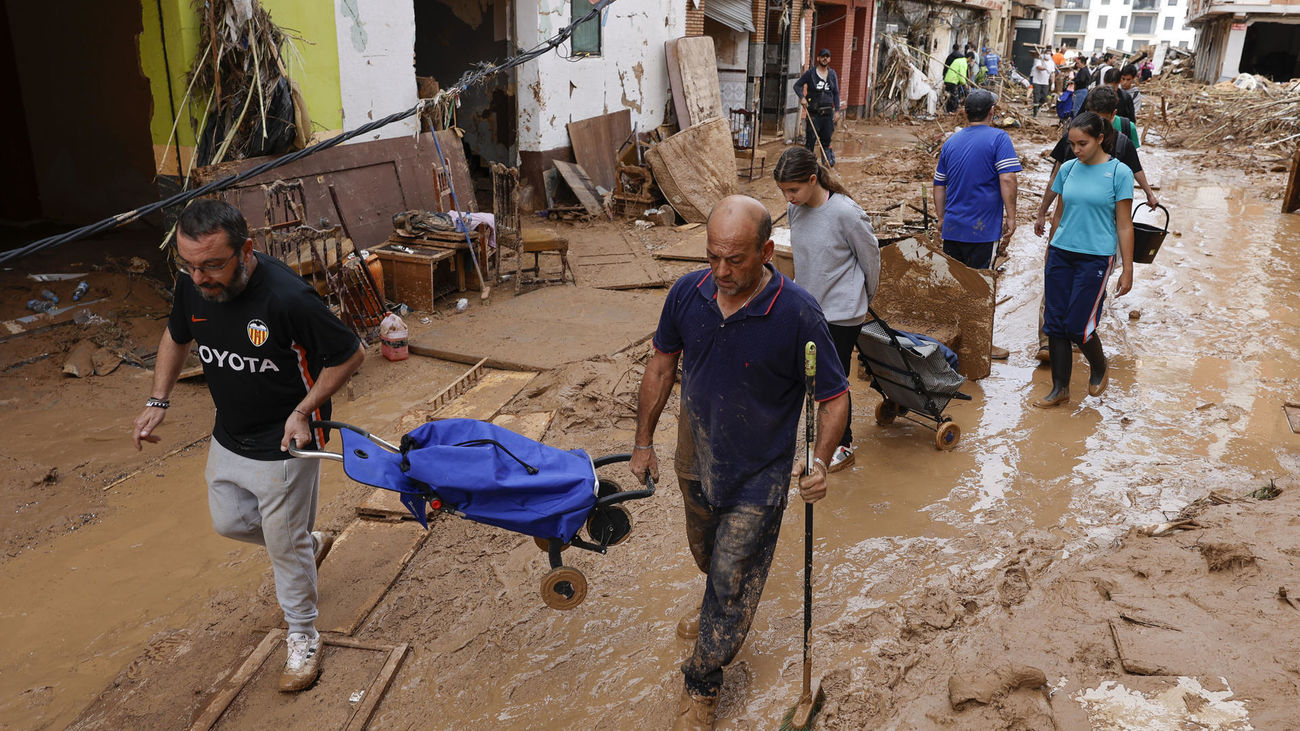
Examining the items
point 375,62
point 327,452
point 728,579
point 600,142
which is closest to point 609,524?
point 728,579

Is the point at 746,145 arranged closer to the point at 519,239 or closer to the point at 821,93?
the point at 821,93

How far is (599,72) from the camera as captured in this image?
13.9m

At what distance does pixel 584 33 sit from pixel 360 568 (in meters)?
10.9

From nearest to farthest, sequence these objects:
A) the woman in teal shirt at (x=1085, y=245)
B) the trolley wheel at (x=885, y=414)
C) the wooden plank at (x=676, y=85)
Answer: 1. the woman in teal shirt at (x=1085, y=245)
2. the trolley wheel at (x=885, y=414)
3. the wooden plank at (x=676, y=85)

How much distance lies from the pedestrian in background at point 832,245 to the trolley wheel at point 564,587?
6.61ft

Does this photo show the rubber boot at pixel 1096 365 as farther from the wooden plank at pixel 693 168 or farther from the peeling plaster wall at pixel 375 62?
the peeling plaster wall at pixel 375 62

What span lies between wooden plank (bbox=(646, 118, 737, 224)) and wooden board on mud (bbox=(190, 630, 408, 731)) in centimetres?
934

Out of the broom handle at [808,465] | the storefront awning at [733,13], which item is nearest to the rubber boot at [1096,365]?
the broom handle at [808,465]

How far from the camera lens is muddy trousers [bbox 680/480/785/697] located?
3180 mm

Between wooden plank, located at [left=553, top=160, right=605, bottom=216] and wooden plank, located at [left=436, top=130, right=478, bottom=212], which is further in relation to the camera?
wooden plank, located at [left=553, top=160, right=605, bottom=216]

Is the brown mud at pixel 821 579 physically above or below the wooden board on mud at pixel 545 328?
below

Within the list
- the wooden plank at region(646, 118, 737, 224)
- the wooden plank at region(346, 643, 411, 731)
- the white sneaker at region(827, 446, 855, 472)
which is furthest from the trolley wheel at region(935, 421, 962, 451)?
the wooden plank at region(646, 118, 737, 224)

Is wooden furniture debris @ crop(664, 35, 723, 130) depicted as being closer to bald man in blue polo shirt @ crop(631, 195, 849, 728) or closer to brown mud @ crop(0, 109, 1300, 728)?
brown mud @ crop(0, 109, 1300, 728)

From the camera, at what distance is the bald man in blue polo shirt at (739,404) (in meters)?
3.01
